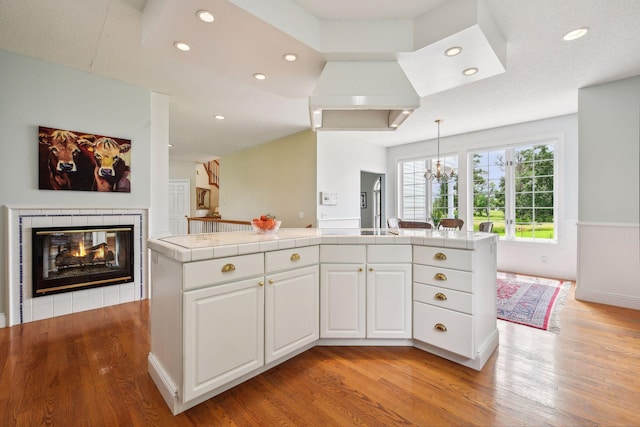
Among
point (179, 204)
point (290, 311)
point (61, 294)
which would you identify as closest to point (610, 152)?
point (290, 311)

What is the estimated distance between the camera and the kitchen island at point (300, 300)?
1598mm

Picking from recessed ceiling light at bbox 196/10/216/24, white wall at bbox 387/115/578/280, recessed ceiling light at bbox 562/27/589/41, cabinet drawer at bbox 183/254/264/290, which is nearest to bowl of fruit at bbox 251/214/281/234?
cabinet drawer at bbox 183/254/264/290

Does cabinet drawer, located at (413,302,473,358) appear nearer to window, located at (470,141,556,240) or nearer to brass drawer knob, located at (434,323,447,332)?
brass drawer knob, located at (434,323,447,332)

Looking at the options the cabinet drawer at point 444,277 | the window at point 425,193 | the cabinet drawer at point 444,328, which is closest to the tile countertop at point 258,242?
the cabinet drawer at point 444,277

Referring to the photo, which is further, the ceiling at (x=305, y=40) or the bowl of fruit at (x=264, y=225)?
the bowl of fruit at (x=264, y=225)

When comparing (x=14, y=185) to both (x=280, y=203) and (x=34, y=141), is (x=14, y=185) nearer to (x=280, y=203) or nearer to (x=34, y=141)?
(x=34, y=141)

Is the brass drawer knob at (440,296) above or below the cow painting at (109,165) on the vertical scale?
below

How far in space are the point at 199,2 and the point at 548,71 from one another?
3482mm

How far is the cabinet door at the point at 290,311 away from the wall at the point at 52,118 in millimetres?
2527

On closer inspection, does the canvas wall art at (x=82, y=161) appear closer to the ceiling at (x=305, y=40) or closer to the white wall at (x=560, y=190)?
the ceiling at (x=305, y=40)

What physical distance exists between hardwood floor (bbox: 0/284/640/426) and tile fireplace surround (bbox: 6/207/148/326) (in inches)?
14.5

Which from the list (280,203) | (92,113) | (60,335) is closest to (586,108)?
(280,203)

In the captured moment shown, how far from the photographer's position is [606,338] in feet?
8.14

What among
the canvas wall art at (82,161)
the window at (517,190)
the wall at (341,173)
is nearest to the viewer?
the canvas wall art at (82,161)
